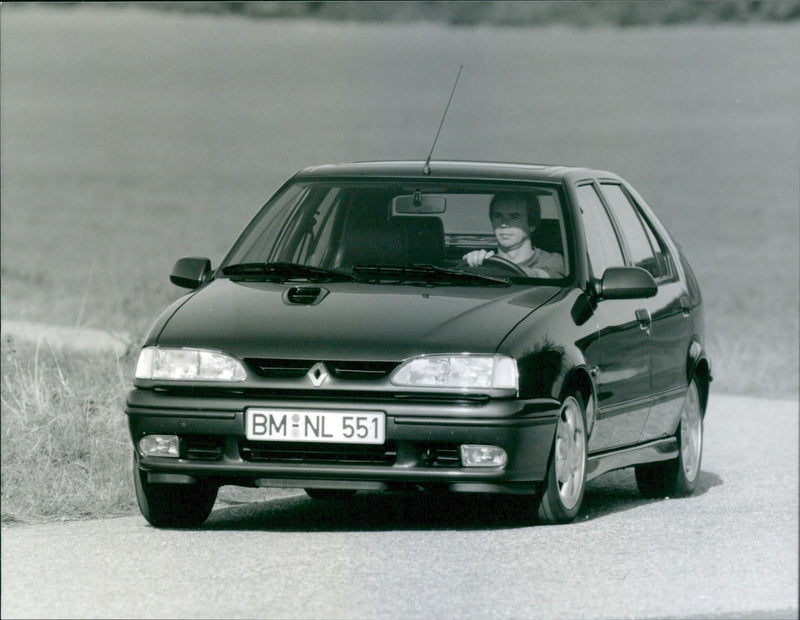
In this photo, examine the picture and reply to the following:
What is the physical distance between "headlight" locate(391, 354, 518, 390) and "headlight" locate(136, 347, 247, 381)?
71cm

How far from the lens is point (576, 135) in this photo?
2392 inches

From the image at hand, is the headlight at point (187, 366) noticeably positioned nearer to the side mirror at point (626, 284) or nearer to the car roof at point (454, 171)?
the car roof at point (454, 171)

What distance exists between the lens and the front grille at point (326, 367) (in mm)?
8352

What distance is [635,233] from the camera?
10.8 meters

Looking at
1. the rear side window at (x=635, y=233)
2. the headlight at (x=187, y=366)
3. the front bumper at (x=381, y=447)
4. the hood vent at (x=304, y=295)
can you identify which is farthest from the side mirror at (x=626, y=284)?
the headlight at (x=187, y=366)

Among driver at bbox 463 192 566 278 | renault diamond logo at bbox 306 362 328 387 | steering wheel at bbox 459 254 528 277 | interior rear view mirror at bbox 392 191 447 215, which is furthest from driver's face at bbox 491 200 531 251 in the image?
renault diamond logo at bbox 306 362 328 387

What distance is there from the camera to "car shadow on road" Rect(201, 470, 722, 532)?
905cm

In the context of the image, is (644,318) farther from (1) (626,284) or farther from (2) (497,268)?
(2) (497,268)

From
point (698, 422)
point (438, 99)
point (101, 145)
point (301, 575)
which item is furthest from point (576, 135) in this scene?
point (301, 575)

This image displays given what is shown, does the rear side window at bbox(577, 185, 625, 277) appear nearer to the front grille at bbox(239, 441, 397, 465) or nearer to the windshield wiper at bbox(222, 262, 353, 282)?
the windshield wiper at bbox(222, 262, 353, 282)

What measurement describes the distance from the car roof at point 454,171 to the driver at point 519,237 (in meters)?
0.15

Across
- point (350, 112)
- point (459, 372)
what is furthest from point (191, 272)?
point (350, 112)

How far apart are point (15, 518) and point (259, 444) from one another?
1.65 metres

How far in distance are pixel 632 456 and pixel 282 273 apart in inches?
77.7
